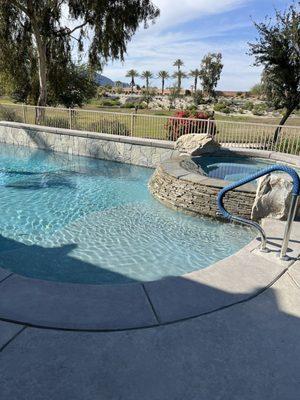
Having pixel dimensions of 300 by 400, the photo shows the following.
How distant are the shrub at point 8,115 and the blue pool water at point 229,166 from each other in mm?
9878

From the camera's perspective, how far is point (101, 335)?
8.93 feet

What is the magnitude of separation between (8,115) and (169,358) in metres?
16.1

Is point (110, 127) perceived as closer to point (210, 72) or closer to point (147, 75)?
point (210, 72)

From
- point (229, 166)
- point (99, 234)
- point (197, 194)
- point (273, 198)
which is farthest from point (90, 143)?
point (273, 198)

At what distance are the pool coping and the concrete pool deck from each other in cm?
5

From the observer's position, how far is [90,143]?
1286 cm

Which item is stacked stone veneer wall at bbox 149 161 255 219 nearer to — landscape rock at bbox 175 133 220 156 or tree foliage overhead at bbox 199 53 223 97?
landscape rock at bbox 175 133 220 156

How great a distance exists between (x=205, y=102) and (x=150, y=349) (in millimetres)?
64366

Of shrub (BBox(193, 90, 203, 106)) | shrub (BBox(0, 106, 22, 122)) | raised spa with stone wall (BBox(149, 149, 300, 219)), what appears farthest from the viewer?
shrub (BBox(193, 90, 203, 106))

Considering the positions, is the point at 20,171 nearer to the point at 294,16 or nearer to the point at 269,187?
the point at 269,187

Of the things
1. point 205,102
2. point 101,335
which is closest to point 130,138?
point 101,335

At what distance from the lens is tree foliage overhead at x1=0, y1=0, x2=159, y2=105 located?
15.5 meters

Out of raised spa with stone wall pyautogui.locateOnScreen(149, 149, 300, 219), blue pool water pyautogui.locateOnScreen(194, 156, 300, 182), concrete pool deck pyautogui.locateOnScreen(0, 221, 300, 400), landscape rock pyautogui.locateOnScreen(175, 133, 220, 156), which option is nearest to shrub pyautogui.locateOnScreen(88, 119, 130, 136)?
landscape rock pyautogui.locateOnScreen(175, 133, 220, 156)

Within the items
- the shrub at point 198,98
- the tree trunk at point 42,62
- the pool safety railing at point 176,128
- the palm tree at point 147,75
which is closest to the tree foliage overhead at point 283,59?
the pool safety railing at point 176,128
